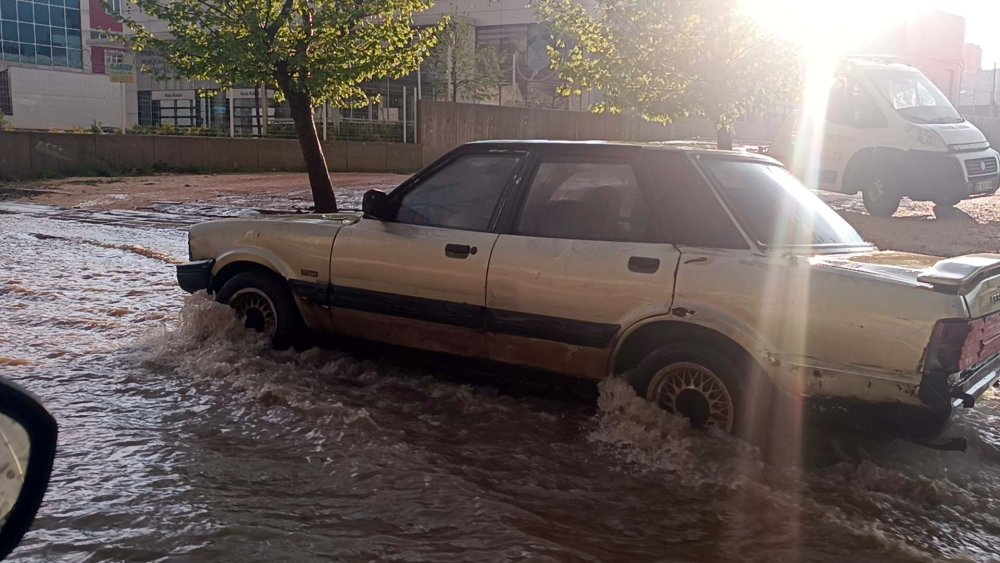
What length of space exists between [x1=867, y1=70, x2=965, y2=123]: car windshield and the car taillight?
1193 cm

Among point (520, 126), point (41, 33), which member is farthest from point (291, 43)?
point (41, 33)

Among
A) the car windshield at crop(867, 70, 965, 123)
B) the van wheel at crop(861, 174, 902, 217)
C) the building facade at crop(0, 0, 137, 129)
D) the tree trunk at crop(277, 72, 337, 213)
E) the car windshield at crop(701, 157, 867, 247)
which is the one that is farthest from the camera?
the building facade at crop(0, 0, 137, 129)

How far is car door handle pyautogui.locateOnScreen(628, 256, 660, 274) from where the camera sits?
14.5 ft

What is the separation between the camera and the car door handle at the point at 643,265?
4.43 m

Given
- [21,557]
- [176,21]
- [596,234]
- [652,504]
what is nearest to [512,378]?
[596,234]

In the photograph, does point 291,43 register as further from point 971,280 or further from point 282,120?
point 282,120

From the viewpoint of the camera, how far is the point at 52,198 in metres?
18.5

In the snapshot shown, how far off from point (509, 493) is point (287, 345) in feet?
7.75

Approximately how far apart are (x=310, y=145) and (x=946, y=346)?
37.2 feet

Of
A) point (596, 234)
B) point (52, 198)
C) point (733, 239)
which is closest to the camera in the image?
point (733, 239)

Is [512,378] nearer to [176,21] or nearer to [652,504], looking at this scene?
[652,504]

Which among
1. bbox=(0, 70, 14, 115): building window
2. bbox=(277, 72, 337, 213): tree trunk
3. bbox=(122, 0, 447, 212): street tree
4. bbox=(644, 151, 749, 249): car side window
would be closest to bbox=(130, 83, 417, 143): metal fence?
bbox=(277, 72, 337, 213): tree trunk

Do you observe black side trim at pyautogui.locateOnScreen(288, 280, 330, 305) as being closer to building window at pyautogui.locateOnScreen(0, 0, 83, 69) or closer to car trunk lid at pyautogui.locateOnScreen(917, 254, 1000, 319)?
car trunk lid at pyautogui.locateOnScreen(917, 254, 1000, 319)

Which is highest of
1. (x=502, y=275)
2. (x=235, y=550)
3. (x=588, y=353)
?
(x=502, y=275)
